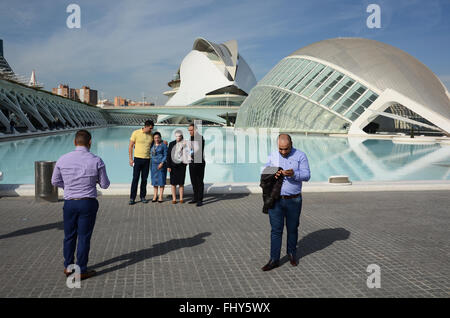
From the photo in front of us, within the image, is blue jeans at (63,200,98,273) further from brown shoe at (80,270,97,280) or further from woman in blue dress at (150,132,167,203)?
woman in blue dress at (150,132,167,203)

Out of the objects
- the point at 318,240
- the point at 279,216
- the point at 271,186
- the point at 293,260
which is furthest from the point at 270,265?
the point at 318,240

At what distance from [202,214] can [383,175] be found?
727 cm

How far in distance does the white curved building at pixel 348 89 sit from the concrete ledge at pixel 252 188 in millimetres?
20384

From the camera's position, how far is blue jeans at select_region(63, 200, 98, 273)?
10.9 ft

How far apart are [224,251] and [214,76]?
74.9 metres

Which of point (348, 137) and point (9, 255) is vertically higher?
point (348, 137)

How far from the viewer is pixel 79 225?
3.36 metres

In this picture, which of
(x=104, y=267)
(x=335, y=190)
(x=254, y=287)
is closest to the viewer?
(x=254, y=287)

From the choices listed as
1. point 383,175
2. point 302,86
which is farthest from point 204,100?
point 383,175

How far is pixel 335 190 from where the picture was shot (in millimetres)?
7824

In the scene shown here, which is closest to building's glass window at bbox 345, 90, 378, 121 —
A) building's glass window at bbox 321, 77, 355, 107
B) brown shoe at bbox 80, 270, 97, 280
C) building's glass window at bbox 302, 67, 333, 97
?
building's glass window at bbox 321, 77, 355, 107

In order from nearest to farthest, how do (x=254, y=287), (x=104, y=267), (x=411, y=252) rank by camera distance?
1. (x=254, y=287)
2. (x=104, y=267)
3. (x=411, y=252)

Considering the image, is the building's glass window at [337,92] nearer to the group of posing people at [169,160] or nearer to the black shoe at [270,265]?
the group of posing people at [169,160]
